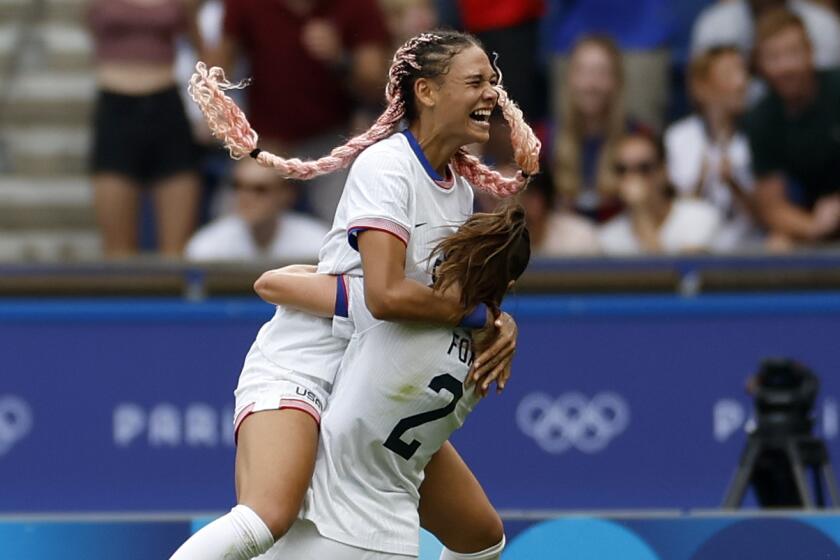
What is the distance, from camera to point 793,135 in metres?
8.28

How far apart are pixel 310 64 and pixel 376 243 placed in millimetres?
4556

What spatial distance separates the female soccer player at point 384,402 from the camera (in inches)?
171

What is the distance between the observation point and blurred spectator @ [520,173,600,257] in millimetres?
8102

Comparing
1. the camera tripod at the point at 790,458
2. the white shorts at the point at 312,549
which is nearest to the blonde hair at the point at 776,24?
the camera tripod at the point at 790,458

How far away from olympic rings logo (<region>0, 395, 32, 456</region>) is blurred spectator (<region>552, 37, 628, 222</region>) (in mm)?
2686

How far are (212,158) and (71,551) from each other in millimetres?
4138

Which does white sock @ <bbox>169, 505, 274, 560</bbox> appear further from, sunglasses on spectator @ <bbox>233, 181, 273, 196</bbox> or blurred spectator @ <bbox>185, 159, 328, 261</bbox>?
sunglasses on spectator @ <bbox>233, 181, 273, 196</bbox>

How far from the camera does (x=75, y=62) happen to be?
33.0 feet

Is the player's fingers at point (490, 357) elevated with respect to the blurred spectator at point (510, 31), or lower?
lower

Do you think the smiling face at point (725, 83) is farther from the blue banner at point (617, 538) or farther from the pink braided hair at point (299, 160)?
the pink braided hair at point (299, 160)

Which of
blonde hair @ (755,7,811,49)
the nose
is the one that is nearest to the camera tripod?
the nose

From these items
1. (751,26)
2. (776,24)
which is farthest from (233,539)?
(751,26)

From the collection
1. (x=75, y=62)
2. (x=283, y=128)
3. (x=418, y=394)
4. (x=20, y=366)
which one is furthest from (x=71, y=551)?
(x=75, y=62)

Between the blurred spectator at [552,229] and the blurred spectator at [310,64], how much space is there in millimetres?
1014
